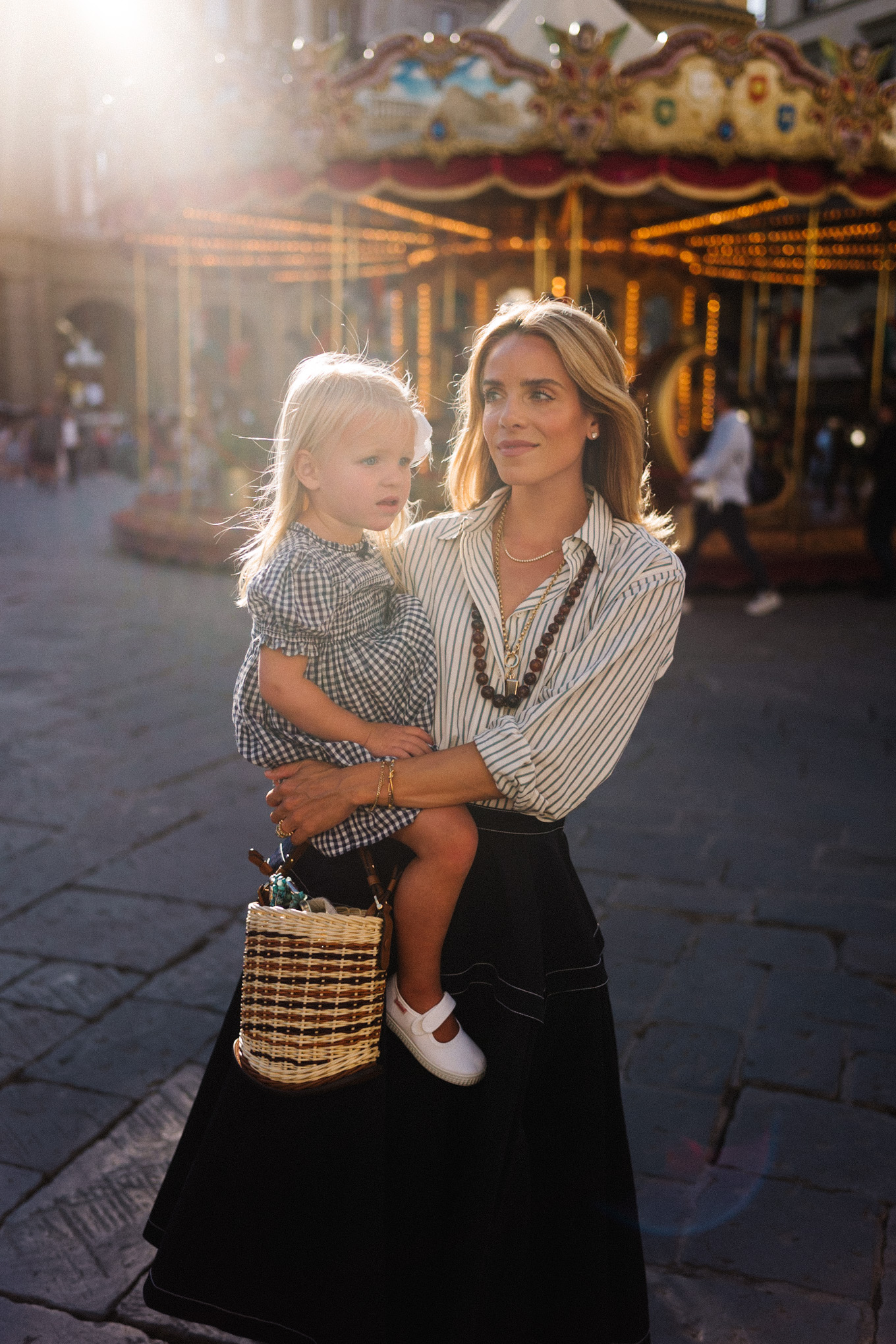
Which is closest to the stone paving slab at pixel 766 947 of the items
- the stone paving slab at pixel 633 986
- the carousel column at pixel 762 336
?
the stone paving slab at pixel 633 986

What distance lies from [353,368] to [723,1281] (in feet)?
5.97

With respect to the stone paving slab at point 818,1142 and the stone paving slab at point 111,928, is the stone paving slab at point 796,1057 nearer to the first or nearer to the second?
the stone paving slab at point 818,1142

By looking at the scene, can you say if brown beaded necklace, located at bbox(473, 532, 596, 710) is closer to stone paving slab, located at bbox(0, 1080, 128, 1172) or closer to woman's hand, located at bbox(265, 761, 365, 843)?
woman's hand, located at bbox(265, 761, 365, 843)

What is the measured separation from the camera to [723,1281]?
218 centimetres

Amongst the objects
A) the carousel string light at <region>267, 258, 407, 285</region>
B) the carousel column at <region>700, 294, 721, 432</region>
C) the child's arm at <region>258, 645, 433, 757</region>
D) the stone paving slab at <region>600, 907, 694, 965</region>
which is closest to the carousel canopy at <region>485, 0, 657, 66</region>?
the carousel column at <region>700, 294, 721, 432</region>

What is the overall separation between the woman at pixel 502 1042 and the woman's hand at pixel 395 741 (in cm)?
4

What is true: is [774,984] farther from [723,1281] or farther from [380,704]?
[380,704]

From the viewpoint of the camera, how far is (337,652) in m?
1.79

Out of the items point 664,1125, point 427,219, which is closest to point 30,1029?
point 664,1125

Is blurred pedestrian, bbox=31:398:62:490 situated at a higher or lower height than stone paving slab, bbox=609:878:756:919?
higher

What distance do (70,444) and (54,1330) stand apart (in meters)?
22.4

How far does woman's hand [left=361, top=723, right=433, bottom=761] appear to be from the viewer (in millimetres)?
1767

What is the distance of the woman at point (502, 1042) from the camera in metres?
1.75

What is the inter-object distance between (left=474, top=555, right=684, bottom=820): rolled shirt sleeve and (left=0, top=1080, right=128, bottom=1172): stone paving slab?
146cm
